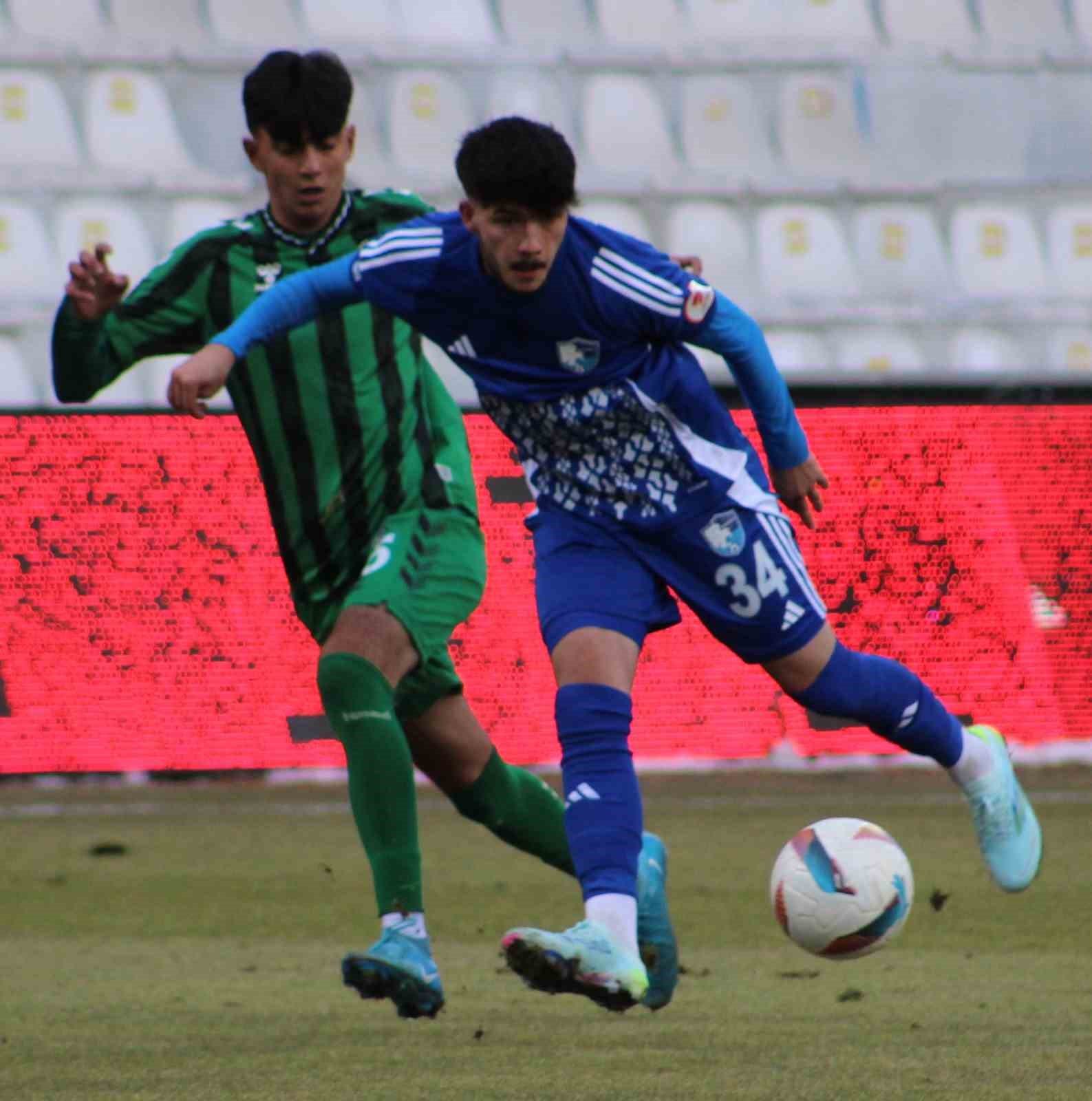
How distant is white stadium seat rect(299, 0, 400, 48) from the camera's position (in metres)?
11.5

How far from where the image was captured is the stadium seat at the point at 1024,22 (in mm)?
12141

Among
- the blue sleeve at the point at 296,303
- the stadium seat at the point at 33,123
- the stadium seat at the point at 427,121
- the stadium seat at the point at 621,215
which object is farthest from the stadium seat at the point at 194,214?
the blue sleeve at the point at 296,303

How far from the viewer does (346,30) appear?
1157cm

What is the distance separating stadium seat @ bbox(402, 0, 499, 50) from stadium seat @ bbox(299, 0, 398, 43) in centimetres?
11

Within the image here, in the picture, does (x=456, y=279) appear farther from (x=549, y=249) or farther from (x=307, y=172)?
(x=307, y=172)

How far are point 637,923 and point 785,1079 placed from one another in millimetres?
583

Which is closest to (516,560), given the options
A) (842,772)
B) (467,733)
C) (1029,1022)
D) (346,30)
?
(842,772)

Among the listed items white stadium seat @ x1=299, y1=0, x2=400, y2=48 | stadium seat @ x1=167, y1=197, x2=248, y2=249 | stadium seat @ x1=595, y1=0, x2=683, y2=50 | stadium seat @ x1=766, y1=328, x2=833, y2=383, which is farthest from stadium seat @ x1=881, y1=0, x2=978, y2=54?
stadium seat @ x1=167, y1=197, x2=248, y2=249

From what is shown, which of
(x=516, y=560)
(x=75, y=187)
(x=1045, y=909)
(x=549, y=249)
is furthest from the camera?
(x=75, y=187)

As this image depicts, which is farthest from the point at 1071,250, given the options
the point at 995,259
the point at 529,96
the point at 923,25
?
the point at 529,96

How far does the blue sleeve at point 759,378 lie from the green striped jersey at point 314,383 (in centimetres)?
68

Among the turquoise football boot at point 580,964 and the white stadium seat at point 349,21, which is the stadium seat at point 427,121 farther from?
the turquoise football boot at point 580,964

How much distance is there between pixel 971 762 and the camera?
4105 millimetres

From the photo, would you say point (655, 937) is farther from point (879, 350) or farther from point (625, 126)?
point (625, 126)
